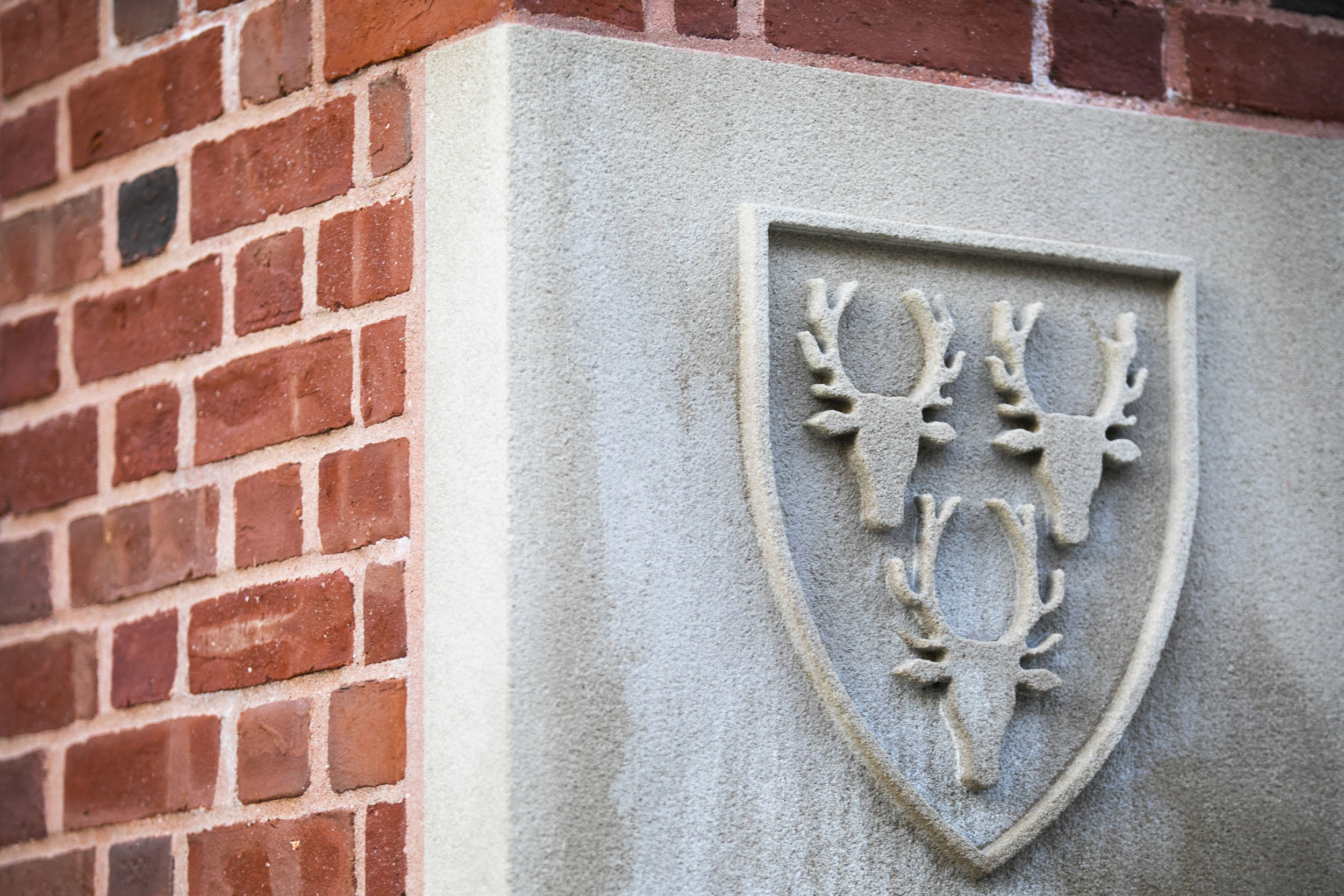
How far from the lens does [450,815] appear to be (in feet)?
4.91

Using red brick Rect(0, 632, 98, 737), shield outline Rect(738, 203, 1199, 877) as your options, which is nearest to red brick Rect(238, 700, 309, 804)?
red brick Rect(0, 632, 98, 737)

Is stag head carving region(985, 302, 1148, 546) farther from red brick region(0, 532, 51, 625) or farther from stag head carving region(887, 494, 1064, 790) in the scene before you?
red brick region(0, 532, 51, 625)

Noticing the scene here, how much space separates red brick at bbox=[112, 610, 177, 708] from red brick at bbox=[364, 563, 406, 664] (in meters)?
0.29

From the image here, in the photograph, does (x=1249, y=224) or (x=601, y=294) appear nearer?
(x=601, y=294)

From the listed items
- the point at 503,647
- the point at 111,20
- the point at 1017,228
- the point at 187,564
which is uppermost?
the point at 111,20

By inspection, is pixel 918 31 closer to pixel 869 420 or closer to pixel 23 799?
pixel 869 420

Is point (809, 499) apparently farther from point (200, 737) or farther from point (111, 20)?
point (111, 20)

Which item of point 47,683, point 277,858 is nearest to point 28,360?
point 47,683

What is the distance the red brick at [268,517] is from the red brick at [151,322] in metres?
0.18

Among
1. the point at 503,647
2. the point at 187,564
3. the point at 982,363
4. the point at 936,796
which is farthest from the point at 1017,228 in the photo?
the point at 187,564

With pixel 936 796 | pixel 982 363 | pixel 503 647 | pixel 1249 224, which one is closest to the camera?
pixel 503 647

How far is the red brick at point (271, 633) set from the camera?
161cm

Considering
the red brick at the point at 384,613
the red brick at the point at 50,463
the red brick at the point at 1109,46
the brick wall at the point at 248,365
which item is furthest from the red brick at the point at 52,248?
the red brick at the point at 1109,46

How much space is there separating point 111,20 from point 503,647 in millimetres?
Answer: 984
